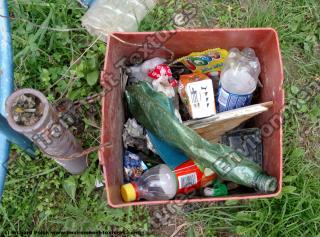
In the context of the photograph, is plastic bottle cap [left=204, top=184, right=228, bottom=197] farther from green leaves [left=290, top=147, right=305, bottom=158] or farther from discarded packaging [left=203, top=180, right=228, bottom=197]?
green leaves [left=290, top=147, right=305, bottom=158]

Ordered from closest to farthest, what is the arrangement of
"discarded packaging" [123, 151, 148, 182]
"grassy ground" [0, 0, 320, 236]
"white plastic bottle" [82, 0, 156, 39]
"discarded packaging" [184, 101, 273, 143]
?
"discarded packaging" [184, 101, 273, 143] < "discarded packaging" [123, 151, 148, 182] < "grassy ground" [0, 0, 320, 236] < "white plastic bottle" [82, 0, 156, 39]

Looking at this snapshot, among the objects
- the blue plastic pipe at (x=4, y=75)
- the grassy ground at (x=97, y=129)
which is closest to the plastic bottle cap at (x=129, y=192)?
the grassy ground at (x=97, y=129)

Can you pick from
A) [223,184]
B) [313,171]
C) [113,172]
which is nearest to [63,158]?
[113,172]

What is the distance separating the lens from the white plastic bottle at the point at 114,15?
1.90 meters

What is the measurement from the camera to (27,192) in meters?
1.73

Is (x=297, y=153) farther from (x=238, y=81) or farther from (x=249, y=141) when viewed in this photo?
(x=238, y=81)

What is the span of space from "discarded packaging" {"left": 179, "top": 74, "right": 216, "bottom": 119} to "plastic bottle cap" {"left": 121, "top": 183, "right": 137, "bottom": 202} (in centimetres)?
32

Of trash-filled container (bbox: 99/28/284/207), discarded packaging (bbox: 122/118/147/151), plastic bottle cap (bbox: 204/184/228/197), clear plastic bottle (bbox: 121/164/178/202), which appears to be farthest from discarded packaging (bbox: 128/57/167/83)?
plastic bottle cap (bbox: 204/184/228/197)

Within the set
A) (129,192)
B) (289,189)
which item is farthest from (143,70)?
(289,189)

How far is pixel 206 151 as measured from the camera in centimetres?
135

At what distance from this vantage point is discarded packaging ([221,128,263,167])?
5.08 feet

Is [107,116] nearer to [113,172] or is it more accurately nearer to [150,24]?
[113,172]

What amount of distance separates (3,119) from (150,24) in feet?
2.81

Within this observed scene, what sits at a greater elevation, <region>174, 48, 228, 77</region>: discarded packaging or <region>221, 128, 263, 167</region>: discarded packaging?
<region>174, 48, 228, 77</region>: discarded packaging
